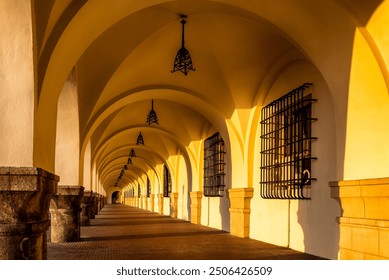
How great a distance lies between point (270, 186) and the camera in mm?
11844

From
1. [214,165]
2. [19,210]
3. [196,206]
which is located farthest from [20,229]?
[196,206]

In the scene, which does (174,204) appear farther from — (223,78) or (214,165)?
(223,78)

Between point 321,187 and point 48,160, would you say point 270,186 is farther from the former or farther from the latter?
point 48,160

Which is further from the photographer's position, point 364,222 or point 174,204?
point 174,204

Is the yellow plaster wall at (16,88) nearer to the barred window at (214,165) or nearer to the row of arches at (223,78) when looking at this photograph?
the row of arches at (223,78)

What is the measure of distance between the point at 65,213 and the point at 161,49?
4250mm

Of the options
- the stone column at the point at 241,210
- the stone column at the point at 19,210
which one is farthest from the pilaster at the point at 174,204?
the stone column at the point at 19,210

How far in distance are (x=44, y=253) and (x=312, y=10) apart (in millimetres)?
5010

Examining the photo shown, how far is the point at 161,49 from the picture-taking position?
11.5 meters

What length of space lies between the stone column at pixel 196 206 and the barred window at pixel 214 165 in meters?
0.80

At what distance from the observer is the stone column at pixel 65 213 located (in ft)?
38.1

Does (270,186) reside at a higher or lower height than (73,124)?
lower

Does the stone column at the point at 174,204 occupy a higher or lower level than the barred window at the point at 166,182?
lower
